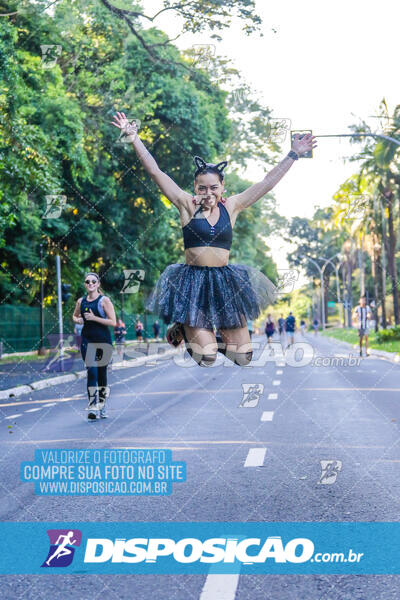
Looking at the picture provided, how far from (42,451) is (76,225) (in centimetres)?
2327

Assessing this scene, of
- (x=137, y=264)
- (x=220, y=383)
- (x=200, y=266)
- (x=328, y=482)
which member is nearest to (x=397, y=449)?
(x=328, y=482)

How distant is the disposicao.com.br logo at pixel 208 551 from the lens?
4.98 meters

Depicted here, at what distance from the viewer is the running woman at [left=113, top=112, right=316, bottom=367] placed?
4.24 m

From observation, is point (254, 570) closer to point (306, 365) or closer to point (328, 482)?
point (328, 482)

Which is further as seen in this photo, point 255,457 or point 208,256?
point 255,457

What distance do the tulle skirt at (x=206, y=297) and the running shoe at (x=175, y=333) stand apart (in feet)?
0.17

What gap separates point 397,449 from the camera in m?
8.87

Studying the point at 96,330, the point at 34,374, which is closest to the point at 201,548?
the point at 96,330

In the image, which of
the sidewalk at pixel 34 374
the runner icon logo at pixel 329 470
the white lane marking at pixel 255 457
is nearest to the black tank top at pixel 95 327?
the white lane marking at pixel 255 457

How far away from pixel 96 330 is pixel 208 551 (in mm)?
6136

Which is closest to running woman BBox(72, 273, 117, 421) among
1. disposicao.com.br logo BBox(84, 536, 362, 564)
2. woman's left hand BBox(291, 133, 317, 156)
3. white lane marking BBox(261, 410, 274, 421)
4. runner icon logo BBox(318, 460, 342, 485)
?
white lane marking BBox(261, 410, 274, 421)

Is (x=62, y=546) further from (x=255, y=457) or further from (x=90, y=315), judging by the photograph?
(x=90, y=315)

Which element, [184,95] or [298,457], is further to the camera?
[184,95]

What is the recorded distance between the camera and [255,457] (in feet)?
28.0
